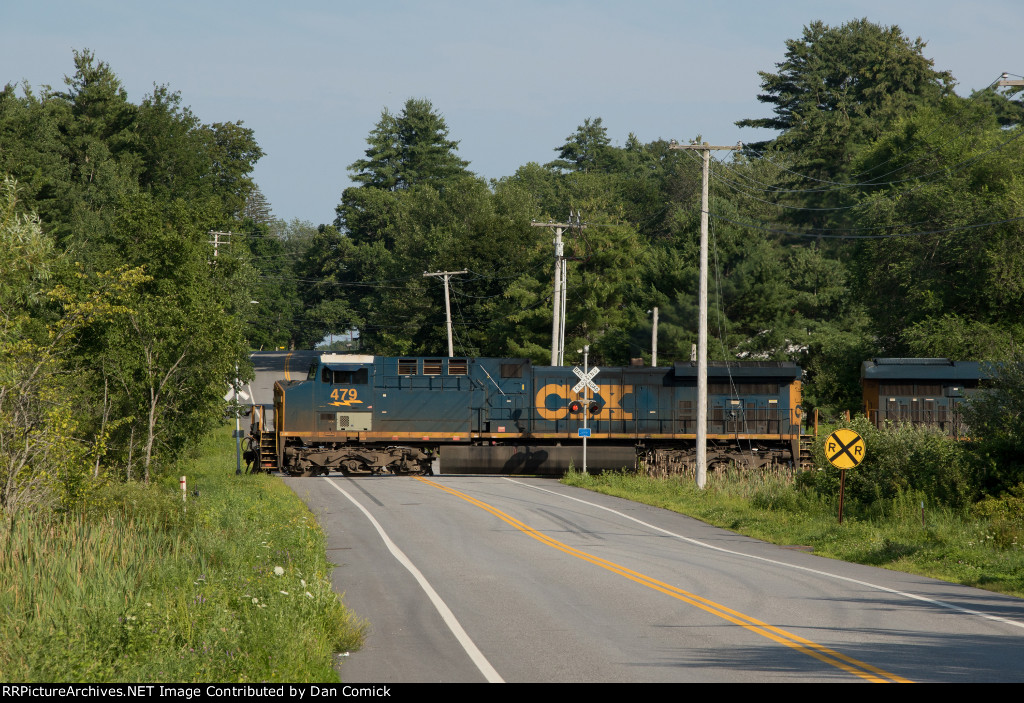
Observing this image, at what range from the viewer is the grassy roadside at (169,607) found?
10047 mm

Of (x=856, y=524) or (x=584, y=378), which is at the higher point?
(x=584, y=378)

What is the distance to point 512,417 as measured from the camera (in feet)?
122

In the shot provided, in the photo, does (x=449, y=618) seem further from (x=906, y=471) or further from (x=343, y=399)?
(x=343, y=399)

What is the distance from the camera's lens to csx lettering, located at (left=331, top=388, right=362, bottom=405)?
118 feet

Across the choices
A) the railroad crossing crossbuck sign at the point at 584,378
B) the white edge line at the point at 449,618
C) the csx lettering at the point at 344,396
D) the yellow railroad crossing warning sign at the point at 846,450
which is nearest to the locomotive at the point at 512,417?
the csx lettering at the point at 344,396

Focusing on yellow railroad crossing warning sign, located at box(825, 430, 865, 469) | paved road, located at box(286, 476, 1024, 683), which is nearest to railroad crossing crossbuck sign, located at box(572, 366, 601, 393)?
paved road, located at box(286, 476, 1024, 683)

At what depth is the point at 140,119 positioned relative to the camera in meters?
79.8

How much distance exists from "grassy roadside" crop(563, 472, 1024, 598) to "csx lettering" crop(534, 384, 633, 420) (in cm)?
390

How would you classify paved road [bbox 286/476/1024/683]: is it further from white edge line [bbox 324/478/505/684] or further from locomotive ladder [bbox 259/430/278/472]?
locomotive ladder [bbox 259/430/278/472]

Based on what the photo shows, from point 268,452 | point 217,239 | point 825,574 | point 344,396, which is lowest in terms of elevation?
point 825,574

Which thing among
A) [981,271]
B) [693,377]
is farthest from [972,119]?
[693,377]

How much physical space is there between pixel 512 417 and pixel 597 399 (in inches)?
136

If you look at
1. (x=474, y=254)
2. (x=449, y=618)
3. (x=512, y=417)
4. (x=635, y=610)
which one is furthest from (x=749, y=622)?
(x=474, y=254)

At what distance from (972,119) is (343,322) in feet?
238
